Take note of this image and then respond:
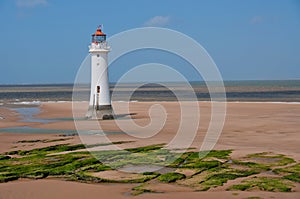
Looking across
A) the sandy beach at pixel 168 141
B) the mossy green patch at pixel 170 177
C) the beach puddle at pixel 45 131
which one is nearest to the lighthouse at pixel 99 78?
the sandy beach at pixel 168 141

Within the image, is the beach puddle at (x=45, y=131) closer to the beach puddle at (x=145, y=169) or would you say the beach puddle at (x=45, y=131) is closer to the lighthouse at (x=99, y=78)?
the lighthouse at (x=99, y=78)

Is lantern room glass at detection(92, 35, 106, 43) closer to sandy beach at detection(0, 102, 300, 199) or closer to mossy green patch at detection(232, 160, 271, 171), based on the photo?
sandy beach at detection(0, 102, 300, 199)

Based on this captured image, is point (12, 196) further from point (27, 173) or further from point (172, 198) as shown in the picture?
point (172, 198)

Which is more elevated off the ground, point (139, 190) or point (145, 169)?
point (145, 169)

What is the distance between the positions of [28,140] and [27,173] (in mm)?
Result: 6800

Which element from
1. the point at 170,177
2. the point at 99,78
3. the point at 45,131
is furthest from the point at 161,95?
the point at 170,177

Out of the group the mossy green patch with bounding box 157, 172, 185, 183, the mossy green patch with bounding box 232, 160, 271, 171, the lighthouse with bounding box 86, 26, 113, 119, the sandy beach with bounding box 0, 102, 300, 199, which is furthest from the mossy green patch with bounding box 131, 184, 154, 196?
the lighthouse with bounding box 86, 26, 113, 119

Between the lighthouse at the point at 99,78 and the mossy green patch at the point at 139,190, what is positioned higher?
the lighthouse at the point at 99,78

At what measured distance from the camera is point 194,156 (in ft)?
41.4

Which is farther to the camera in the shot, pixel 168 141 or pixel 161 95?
pixel 161 95

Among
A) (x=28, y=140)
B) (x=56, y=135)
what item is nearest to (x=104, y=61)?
(x=56, y=135)

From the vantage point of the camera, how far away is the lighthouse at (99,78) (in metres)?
23.5

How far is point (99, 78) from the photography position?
23609mm

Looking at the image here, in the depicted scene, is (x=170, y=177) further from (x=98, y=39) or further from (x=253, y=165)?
(x=98, y=39)
